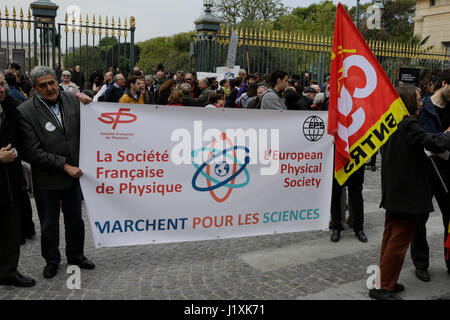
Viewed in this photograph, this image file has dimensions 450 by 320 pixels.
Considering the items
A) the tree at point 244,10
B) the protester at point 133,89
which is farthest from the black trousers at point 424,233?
the tree at point 244,10

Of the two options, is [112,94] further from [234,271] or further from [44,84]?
[234,271]

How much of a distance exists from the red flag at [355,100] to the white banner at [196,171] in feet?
1.25

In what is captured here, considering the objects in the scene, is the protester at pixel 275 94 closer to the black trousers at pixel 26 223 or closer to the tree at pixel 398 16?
the black trousers at pixel 26 223

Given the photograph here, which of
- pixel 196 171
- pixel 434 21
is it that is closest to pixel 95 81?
pixel 196 171

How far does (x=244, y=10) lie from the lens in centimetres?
4003

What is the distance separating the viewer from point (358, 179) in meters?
5.61

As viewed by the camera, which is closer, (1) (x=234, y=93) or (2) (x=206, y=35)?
(1) (x=234, y=93)

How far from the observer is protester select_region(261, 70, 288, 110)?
543cm

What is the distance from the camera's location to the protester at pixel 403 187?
12.4 feet

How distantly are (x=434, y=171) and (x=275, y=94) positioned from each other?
2088mm

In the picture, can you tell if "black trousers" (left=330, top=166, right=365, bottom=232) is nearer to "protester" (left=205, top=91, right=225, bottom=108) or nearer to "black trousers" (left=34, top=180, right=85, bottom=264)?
"protester" (left=205, top=91, right=225, bottom=108)

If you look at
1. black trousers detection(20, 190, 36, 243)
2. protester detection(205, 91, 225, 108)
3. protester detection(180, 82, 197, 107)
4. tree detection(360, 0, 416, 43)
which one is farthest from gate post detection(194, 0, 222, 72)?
tree detection(360, 0, 416, 43)

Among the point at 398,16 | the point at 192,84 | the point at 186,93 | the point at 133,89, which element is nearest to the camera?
the point at 133,89
